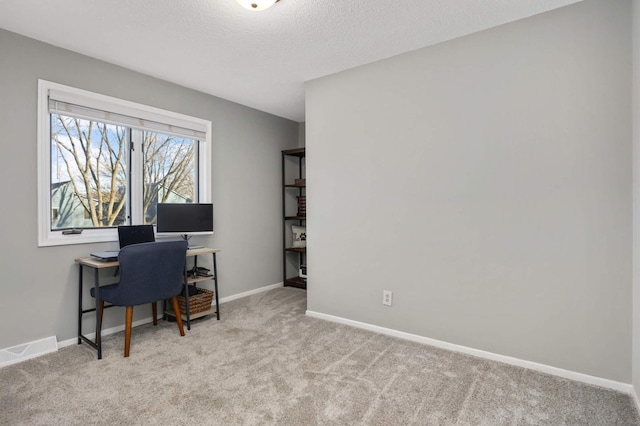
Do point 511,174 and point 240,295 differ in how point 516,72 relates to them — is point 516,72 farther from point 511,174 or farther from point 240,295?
point 240,295

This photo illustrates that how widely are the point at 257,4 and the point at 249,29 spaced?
1.31 ft

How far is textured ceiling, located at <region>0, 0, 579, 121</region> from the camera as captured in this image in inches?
82.4

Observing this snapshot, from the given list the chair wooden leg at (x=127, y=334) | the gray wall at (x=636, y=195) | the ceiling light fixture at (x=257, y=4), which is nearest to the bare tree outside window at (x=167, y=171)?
the chair wooden leg at (x=127, y=334)

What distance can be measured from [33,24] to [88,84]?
54 cm

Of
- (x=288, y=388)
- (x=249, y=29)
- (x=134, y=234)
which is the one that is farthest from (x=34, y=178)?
(x=288, y=388)

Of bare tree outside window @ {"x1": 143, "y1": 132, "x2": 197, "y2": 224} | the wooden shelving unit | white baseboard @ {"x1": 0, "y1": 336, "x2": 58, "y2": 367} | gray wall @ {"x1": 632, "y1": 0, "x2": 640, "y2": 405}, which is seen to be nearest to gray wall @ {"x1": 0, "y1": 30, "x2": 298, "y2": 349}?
white baseboard @ {"x1": 0, "y1": 336, "x2": 58, "y2": 367}

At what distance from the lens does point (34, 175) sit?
2.51m

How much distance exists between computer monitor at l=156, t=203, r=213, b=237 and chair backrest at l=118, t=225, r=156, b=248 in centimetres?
10

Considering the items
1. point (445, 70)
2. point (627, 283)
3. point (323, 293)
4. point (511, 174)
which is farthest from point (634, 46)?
point (323, 293)

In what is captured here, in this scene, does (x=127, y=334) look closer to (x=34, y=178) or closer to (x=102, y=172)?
(x=34, y=178)

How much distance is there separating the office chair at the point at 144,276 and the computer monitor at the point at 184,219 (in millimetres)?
585

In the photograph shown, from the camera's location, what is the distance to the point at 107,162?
3.06 m

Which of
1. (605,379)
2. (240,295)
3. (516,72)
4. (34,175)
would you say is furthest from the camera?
(240,295)

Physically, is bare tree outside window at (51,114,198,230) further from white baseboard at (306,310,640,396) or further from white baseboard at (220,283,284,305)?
white baseboard at (306,310,640,396)
